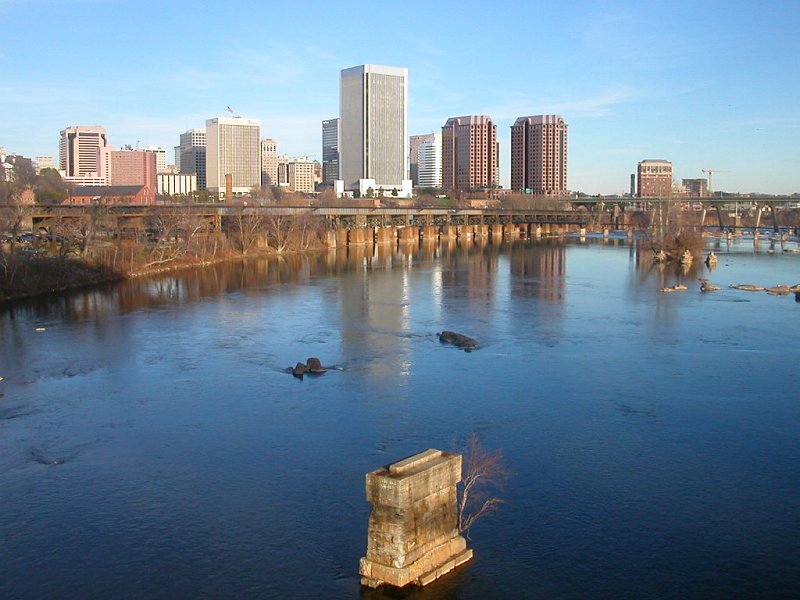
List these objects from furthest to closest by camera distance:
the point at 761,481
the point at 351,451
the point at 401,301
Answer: the point at 401,301 < the point at 351,451 < the point at 761,481

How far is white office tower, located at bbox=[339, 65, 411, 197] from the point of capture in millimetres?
123375

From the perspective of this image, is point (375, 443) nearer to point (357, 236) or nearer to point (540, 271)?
point (540, 271)

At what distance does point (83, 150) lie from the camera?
467ft

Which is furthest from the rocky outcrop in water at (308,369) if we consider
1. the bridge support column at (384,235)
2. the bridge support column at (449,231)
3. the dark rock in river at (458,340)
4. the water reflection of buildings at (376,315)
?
the bridge support column at (449,231)

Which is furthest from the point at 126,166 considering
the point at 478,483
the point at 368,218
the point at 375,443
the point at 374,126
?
→ the point at 478,483

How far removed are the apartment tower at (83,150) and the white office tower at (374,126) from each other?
138 ft

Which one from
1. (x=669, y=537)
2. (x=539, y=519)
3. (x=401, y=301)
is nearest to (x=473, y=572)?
(x=539, y=519)

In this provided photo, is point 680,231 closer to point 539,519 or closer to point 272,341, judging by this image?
point 272,341

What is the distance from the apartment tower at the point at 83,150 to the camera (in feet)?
458

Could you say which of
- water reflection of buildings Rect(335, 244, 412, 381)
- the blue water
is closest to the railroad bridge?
water reflection of buildings Rect(335, 244, 412, 381)

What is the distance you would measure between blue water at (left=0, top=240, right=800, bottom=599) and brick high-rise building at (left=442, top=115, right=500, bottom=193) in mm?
107064

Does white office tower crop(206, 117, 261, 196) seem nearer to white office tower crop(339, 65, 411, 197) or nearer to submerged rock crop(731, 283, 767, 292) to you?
white office tower crop(339, 65, 411, 197)

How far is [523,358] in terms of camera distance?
19531mm

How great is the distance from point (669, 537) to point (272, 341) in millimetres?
13420
